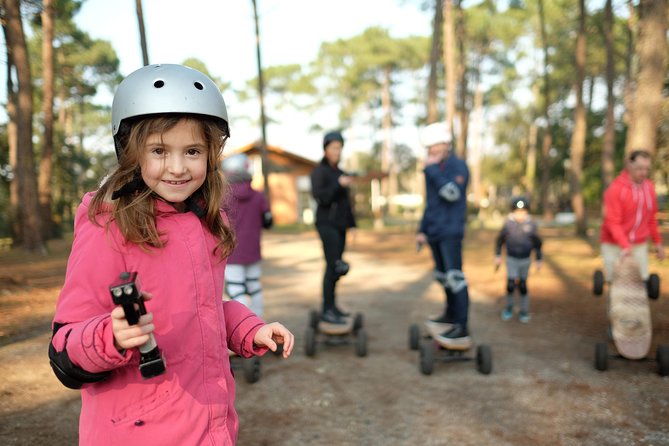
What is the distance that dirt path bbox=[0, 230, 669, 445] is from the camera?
154 inches

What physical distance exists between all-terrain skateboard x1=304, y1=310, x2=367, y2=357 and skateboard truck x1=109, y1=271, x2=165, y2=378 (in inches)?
179

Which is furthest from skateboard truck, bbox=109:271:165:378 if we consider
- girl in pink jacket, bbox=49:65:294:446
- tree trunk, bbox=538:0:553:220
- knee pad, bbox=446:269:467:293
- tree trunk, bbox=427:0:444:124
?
tree trunk, bbox=538:0:553:220

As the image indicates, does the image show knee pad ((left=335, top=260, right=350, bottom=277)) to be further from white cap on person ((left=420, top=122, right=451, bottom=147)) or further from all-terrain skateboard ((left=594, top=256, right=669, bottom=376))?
all-terrain skateboard ((left=594, top=256, right=669, bottom=376))

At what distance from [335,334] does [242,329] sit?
4.40m

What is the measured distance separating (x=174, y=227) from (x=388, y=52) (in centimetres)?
4239

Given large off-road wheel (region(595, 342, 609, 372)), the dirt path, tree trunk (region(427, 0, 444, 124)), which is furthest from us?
tree trunk (region(427, 0, 444, 124))

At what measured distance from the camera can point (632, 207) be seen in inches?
227

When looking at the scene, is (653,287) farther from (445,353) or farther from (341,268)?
(341,268)

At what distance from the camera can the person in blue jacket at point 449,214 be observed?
5406 millimetres

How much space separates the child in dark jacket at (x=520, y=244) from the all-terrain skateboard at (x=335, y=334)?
2.42 m

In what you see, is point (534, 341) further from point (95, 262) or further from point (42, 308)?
point (42, 308)

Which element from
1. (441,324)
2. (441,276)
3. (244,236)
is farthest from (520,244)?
(244,236)

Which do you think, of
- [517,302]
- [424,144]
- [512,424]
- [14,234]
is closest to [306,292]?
[517,302]

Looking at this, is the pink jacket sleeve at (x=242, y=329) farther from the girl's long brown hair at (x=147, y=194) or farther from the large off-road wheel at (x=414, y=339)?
the large off-road wheel at (x=414, y=339)
